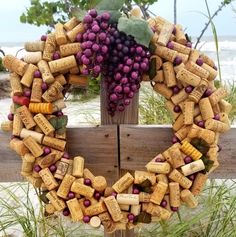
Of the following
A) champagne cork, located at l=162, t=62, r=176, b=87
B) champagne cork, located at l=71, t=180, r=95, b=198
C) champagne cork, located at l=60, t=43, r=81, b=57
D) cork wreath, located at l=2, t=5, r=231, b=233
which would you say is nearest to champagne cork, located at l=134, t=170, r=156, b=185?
cork wreath, located at l=2, t=5, r=231, b=233

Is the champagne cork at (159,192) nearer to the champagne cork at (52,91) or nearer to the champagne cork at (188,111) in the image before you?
the champagne cork at (188,111)

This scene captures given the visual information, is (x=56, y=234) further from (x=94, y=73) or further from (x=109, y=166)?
(x=94, y=73)

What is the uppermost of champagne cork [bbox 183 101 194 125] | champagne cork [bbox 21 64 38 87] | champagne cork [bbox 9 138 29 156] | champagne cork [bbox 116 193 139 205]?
champagne cork [bbox 21 64 38 87]

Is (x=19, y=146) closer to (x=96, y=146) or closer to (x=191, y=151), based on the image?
(x=96, y=146)

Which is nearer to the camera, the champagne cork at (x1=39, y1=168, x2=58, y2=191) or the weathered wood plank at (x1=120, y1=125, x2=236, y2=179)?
the champagne cork at (x1=39, y1=168, x2=58, y2=191)

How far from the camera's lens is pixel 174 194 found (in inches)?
43.6

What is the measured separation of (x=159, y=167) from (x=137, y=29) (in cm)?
32

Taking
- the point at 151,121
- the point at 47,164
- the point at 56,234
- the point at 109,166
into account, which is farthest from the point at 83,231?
the point at 151,121

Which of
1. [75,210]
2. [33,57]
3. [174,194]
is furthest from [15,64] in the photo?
[174,194]

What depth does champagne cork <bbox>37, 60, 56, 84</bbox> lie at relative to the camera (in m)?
1.08

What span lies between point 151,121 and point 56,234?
2.92 ft

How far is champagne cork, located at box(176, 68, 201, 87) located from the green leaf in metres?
0.11

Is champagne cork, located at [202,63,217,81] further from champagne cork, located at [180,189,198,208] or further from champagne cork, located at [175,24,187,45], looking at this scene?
champagne cork, located at [180,189,198,208]

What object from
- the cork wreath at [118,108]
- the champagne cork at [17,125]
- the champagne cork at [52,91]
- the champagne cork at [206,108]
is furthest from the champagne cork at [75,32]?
the champagne cork at [206,108]
